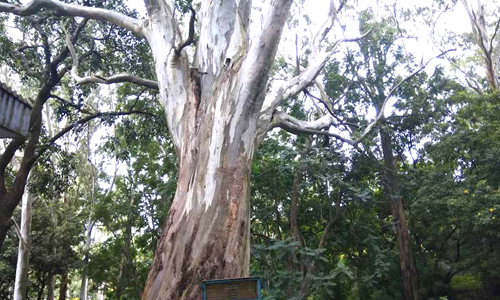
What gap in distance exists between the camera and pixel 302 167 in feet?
31.2

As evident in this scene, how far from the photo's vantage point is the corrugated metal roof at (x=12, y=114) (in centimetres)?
382

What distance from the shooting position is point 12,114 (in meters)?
3.92

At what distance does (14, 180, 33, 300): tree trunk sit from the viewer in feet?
45.2

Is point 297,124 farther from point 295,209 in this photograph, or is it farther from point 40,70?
point 40,70

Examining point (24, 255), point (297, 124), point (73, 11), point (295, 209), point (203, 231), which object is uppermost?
point (73, 11)

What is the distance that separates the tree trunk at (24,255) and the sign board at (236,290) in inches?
460

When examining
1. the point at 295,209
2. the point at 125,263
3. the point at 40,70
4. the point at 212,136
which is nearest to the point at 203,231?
the point at 212,136

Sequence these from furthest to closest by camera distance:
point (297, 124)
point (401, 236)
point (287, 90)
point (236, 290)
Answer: point (401, 236) → point (297, 124) → point (287, 90) → point (236, 290)

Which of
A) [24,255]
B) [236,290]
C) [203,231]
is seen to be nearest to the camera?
[236,290]

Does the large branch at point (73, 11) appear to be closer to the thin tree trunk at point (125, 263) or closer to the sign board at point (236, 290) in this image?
the sign board at point (236, 290)

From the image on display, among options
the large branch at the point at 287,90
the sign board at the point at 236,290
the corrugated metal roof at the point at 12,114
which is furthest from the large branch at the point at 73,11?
the sign board at the point at 236,290

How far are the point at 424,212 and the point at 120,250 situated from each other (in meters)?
8.68

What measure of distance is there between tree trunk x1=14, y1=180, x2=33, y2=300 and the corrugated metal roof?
421 inches

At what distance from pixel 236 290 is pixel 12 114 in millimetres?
2303
